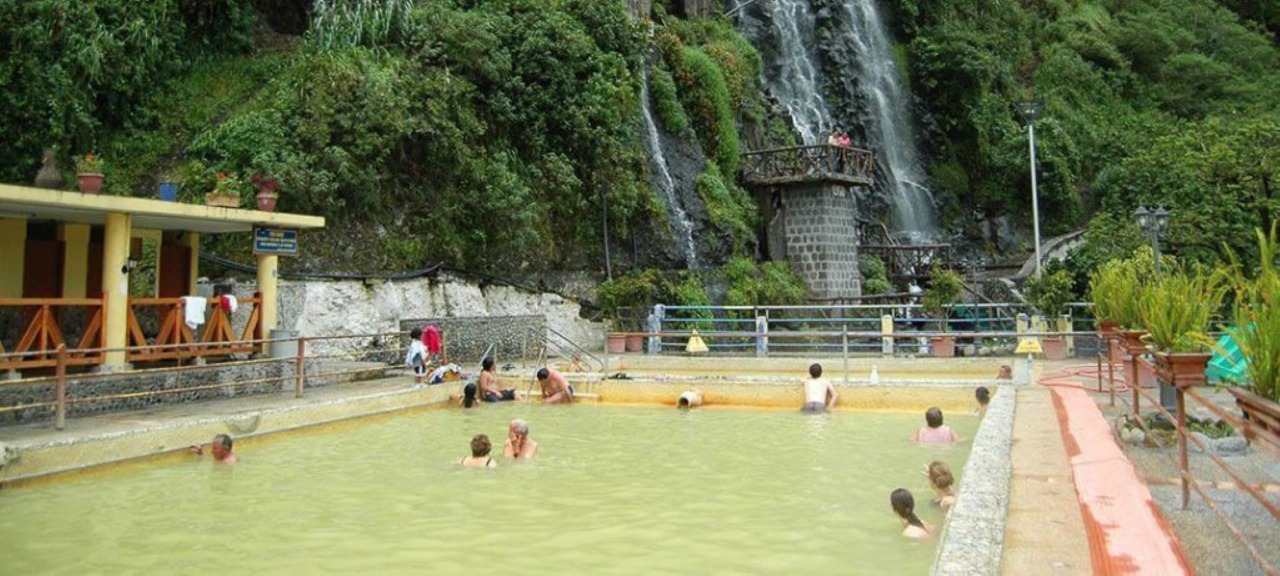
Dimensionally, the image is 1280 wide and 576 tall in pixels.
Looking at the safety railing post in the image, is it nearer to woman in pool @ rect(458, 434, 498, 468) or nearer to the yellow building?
woman in pool @ rect(458, 434, 498, 468)

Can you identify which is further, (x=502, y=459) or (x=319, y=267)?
(x=319, y=267)

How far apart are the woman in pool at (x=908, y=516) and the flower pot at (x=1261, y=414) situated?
2.67 meters

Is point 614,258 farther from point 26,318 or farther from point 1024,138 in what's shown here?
point 1024,138

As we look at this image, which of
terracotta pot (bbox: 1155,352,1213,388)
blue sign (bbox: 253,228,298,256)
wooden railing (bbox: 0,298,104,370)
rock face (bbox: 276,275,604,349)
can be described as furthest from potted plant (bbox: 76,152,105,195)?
terracotta pot (bbox: 1155,352,1213,388)

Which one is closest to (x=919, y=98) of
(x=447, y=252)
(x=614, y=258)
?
(x=614, y=258)

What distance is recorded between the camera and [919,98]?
126 ft

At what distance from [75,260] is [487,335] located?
314 inches

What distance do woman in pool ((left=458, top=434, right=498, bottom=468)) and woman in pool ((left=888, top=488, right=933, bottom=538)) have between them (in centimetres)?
475

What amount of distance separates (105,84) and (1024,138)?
1297 inches

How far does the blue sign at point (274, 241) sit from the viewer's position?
1411cm

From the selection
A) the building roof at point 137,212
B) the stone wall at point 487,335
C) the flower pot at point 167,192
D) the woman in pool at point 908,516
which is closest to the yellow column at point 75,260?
the building roof at point 137,212

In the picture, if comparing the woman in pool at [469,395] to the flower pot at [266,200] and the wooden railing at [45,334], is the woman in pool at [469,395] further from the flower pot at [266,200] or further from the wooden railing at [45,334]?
the wooden railing at [45,334]

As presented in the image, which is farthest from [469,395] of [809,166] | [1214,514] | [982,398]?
[809,166]

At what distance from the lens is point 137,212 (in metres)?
12.0
